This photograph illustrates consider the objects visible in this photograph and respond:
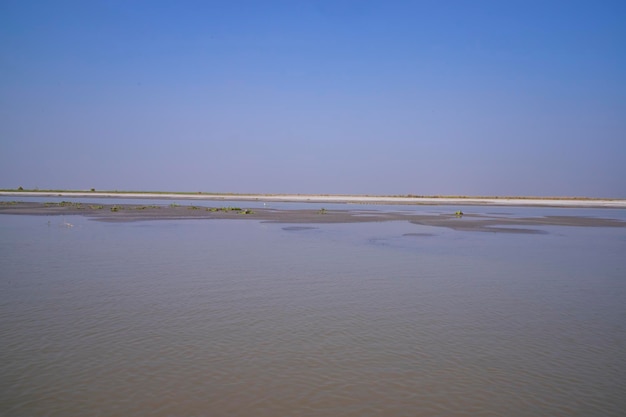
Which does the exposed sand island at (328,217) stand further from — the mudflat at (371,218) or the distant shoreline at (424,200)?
the distant shoreline at (424,200)

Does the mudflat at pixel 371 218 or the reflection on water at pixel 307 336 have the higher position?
the mudflat at pixel 371 218

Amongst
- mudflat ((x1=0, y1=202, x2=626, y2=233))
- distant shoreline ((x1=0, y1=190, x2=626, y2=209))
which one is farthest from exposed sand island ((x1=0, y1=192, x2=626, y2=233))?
distant shoreline ((x1=0, y1=190, x2=626, y2=209))

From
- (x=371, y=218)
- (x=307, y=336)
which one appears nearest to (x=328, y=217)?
(x=371, y=218)

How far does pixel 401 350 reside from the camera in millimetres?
7688

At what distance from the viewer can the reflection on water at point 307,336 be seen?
5922mm

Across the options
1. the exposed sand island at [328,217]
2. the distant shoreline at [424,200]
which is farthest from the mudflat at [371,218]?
the distant shoreline at [424,200]

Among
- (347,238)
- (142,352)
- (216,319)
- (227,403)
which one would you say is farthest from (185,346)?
(347,238)

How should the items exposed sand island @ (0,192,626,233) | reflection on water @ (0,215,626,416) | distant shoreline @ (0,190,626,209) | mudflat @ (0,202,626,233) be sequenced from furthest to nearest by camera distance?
distant shoreline @ (0,190,626,209) → exposed sand island @ (0,192,626,233) → mudflat @ (0,202,626,233) → reflection on water @ (0,215,626,416)

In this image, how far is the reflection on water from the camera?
5.92 metres

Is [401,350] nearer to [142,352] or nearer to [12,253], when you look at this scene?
[142,352]

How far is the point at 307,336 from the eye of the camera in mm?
8305

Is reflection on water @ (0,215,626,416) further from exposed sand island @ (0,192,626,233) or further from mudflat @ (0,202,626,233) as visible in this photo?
exposed sand island @ (0,192,626,233)

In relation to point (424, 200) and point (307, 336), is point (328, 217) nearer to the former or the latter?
point (307, 336)

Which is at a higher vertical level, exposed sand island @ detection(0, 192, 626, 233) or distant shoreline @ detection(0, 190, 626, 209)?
distant shoreline @ detection(0, 190, 626, 209)
